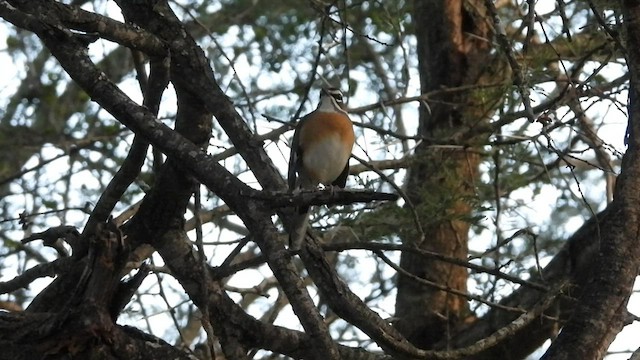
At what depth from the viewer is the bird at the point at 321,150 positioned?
6.17 meters

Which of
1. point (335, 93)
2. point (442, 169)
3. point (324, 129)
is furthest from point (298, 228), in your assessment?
point (442, 169)

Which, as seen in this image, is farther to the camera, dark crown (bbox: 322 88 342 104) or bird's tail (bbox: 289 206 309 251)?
dark crown (bbox: 322 88 342 104)

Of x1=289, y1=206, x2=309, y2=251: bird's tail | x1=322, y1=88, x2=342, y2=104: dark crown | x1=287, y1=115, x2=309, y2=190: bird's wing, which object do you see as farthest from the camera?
x1=322, y1=88, x2=342, y2=104: dark crown

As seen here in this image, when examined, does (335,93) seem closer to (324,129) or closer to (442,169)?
(324,129)

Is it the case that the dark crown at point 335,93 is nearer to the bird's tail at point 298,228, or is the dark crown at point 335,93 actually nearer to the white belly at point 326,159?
the white belly at point 326,159

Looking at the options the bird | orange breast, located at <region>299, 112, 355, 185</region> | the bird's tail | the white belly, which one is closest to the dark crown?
the bird

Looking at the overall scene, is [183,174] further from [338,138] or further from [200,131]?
[338,138]

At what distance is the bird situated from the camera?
617cm

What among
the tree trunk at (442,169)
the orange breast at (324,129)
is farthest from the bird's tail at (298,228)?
the orange breast at (324,129)

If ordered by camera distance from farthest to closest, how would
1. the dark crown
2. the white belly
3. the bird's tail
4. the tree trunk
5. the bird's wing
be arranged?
the dark crown → the tree trunk → the bird's wing → the white belly → the bird's tail

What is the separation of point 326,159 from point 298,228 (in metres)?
2.00

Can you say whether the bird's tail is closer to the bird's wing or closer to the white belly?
the white belly

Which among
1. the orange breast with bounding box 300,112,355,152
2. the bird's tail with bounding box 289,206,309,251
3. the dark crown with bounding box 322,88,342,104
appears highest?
the dark crown with bounding box 322,88,342,104

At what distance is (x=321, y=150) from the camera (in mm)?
6152
